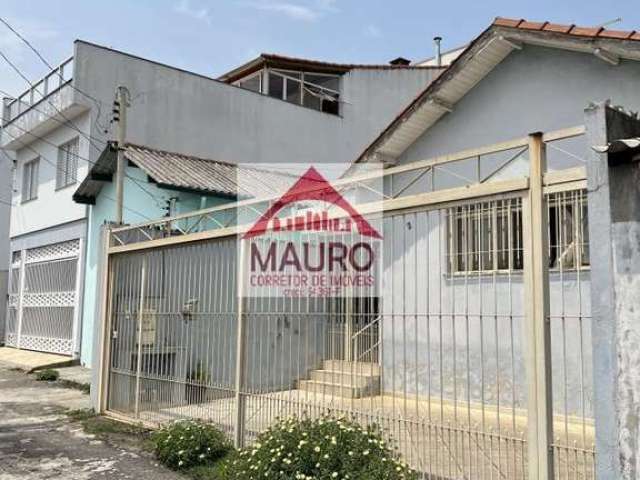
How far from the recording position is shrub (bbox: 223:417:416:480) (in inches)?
160

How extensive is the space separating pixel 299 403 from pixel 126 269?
4103 millimetres

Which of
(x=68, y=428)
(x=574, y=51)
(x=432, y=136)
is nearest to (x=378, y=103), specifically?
(x=432, y=136)

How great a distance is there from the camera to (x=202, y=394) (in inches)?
258

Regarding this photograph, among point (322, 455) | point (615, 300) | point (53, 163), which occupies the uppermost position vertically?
point (53, 163)

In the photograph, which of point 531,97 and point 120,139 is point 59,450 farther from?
point 531,97

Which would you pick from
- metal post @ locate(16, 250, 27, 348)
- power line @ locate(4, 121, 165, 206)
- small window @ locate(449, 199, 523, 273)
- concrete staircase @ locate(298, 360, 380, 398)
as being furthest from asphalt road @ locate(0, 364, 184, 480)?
metal post @ locate(16, 250, 27, 348)

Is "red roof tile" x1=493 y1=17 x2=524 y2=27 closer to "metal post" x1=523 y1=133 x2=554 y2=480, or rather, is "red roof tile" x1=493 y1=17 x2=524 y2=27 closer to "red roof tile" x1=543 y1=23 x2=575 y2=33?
"red roof tile" x1=543 y1=23 x2=575 y2=33

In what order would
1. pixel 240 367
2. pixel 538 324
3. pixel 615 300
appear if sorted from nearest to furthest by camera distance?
pixel 615 300 < pixel 538 324 < pixel 240 367

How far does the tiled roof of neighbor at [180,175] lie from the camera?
1224 cm

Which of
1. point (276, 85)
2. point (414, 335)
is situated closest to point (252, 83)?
point (276, 85)

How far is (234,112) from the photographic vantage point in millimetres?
17172

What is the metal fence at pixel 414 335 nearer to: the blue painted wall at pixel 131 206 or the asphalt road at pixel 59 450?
the asphalt road at pixel 59 450

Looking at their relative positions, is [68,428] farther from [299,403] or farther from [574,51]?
[574,51]

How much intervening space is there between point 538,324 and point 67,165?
570 inches
